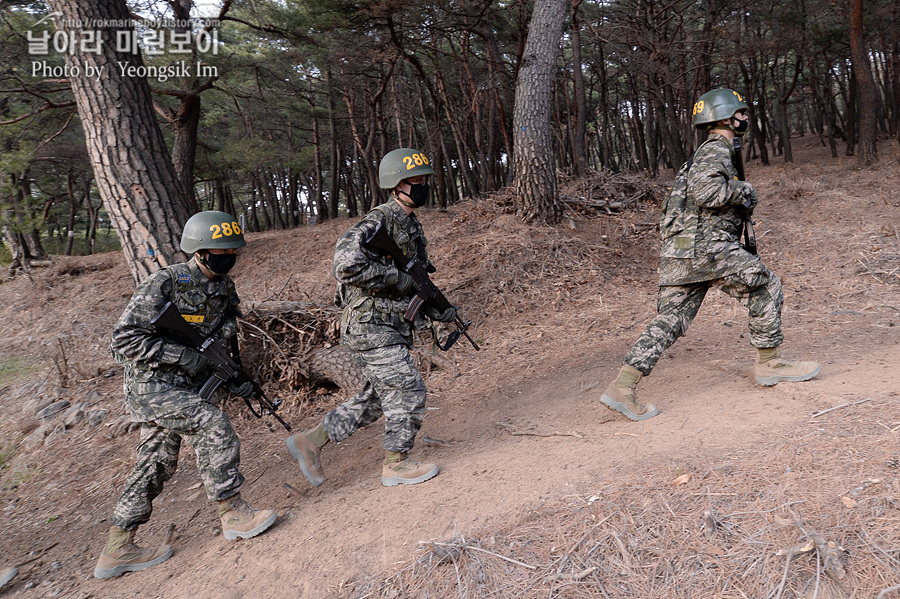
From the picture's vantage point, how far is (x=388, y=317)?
3762 mm

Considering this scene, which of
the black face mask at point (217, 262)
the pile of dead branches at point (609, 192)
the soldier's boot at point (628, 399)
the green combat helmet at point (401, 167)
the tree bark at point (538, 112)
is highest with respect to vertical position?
the tree bark at point (538, 112)

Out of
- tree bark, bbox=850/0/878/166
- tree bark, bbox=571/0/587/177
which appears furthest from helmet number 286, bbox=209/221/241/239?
tree bark, bbox=850/0/878/166

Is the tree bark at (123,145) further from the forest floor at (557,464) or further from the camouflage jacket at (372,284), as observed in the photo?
the camouflage jacket at (372,284)

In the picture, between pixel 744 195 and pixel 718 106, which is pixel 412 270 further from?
pixel 718 106

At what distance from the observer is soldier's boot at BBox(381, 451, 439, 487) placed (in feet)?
11.9

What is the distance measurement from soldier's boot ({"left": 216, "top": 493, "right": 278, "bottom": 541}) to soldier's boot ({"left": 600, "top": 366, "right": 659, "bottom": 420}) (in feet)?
8.28

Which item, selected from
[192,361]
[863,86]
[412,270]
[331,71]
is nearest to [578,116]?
[863,86]

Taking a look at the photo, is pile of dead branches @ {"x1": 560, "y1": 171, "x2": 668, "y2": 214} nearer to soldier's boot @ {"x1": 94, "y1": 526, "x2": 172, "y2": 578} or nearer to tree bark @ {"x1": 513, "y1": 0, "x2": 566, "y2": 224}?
tree bark @ {"x1": 513, "y1": 0, "x2": 566, "y2": 224}

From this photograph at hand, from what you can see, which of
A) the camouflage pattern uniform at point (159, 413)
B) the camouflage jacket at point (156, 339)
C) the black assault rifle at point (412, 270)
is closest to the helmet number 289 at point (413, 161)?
the black assault rifle at point (412, 270)

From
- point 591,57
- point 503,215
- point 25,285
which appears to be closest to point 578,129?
point 503,215

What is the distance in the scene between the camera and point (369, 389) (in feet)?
12.7

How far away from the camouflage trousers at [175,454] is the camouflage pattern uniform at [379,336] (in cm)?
70

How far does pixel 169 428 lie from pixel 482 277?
16.8 ft

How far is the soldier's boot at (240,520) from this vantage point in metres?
3.41
